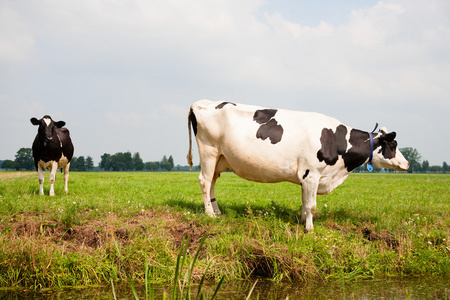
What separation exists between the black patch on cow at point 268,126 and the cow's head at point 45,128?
832cm

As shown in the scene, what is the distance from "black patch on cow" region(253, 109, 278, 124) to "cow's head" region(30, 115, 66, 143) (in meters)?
8.31

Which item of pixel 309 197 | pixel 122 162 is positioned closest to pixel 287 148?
pixel 309 197

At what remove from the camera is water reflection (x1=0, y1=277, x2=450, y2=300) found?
572cm

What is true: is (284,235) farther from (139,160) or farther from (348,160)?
(139,160)

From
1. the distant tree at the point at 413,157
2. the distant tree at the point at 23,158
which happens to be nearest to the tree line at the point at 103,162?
the distant tree at the point at 23,158

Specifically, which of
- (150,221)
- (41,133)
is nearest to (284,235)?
(150,221)

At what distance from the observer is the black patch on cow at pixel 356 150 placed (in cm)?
919

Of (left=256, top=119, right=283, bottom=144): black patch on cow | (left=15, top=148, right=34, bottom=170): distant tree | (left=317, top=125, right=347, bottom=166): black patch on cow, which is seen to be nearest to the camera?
(left=317, top=125, right=347, bottom=166): black patch on cow

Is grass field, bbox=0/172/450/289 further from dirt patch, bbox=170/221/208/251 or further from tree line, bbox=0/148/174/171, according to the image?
tree line, bbox=0/148/174/171

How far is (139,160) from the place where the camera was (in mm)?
126375

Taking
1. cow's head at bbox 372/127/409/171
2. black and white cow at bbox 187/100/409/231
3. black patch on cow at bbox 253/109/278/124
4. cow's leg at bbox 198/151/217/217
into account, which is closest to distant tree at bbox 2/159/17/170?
cow's leg at bbox 198/151/217/217

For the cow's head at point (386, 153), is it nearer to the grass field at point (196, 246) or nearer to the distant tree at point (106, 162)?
the grass field at point (196, 246)

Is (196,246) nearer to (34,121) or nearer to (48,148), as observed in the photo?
(48,148)

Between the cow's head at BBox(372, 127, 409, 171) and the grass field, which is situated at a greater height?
the cow's head at BBox(372, 127, 409, 171)
